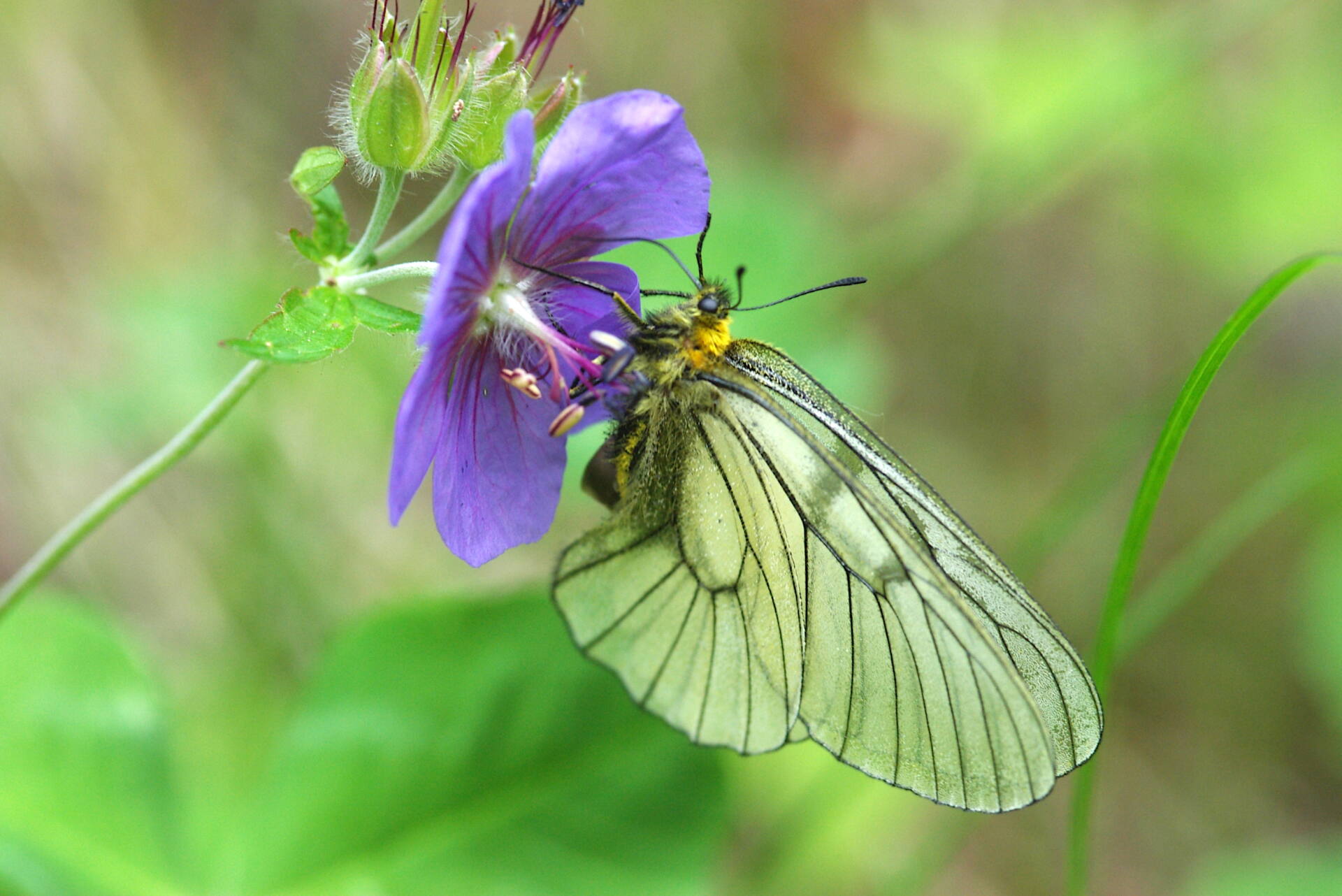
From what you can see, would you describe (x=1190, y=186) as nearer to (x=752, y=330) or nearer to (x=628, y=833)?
(x=752, y=330)

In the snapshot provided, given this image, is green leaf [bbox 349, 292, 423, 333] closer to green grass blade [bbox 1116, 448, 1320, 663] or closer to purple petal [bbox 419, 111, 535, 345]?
purple petal [bbox 419, 111, 535, 345]

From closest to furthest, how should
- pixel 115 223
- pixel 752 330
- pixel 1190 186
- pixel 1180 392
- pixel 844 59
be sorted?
pixel 1180 392 < pixel 752 330 < pixel 115 223 < pixel 1190 186 < pixel 844 59

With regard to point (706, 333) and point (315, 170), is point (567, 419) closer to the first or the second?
point (706, 333)

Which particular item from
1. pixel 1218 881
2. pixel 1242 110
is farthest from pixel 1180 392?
pixel 1242 110

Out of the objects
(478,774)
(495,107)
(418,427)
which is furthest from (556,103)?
(478,774)

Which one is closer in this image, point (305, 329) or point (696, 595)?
point (305, 329)

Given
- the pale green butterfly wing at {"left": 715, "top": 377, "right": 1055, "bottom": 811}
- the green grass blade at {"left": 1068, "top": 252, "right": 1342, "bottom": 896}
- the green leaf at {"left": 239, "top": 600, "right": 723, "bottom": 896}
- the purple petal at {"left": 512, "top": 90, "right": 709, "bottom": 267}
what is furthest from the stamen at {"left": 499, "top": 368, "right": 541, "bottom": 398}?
the green grass blade at {"left": 1068, "top": 252, "right": 1342, "bottom": 896}
